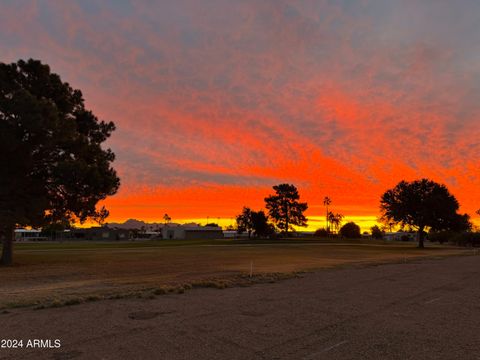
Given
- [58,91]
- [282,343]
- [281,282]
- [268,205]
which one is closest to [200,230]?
[268,205]

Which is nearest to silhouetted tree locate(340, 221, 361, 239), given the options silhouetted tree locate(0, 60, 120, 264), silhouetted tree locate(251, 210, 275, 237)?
silhouetted tree locate(251, 210, 275, 237)

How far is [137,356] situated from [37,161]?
2615 centimetres

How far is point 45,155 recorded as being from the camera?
29.7 m

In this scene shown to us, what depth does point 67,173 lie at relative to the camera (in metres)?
27.4

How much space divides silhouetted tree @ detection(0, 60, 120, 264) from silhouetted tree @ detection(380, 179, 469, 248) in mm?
66604

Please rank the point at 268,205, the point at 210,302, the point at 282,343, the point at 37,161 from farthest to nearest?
the point at 268,205 < the point at 37,161 < the point at 210,302 < the point at 282,343

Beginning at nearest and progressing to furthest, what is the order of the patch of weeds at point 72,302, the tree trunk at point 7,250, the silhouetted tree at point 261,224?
the patch of weeds at point 72,302, the tree trunk at point 7,250, the silhouetted tree at point 261,224

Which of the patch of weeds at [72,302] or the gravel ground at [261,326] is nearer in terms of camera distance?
the gravel ground at [261,326]

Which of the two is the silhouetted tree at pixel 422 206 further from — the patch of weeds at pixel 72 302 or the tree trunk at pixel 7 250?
the patch of weeds at pixel 72 302

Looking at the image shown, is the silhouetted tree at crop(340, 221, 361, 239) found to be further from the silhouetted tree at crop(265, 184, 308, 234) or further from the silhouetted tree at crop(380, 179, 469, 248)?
the silhouetted tree at crop(380, 179, 469, 248)

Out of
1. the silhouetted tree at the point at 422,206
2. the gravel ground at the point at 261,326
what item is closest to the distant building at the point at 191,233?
the silhouetted tree at the point at 422,206

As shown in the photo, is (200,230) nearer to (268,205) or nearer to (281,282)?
(268,205)

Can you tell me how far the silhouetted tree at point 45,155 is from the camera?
2669cm

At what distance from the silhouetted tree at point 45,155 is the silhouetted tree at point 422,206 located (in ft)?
219
